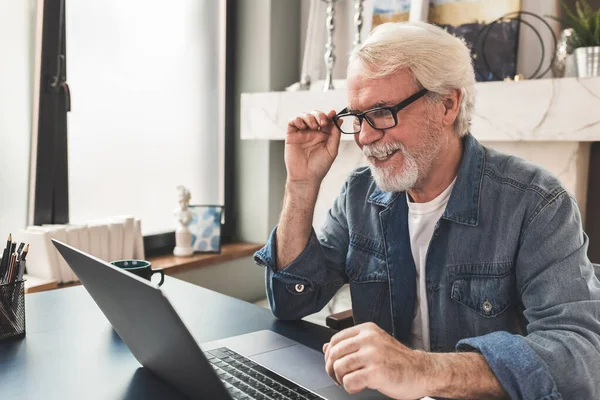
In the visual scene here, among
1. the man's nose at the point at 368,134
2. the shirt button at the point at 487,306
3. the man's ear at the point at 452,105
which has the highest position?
the man's ear at the point at 452,105

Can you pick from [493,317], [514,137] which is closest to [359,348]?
[493,317]

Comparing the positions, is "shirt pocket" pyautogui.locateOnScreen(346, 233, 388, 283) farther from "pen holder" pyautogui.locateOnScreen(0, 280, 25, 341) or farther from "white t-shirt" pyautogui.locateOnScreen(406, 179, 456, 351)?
"pen holder" pyautogui.locateOnScreen(0, 280, 25, 341)

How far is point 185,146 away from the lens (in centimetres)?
281

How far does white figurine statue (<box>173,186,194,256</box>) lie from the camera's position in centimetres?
259

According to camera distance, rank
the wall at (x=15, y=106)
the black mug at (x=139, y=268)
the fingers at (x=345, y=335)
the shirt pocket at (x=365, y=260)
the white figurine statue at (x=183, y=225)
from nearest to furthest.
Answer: the fingers at (x=345, y=335)
the black mug at (x=139, y=268)
the shirt pocket at (x=365, y=260)
the wall at (x=15, y=106)
the white figurine statue at (x=183, y=225)

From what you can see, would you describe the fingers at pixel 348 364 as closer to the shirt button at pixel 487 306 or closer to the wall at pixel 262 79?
the shirt button at pixel 487 306

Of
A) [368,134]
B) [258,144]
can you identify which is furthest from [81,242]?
[368,134]

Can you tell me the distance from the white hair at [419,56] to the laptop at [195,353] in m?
0.59

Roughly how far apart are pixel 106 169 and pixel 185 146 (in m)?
0.45

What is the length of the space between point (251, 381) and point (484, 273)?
532 millimetres

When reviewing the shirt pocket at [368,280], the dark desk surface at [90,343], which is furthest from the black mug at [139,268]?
the shirt pocket at [368,280]

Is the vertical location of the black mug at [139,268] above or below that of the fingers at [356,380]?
above

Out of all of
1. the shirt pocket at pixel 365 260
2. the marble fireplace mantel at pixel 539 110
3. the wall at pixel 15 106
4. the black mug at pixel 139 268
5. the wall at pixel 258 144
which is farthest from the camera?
the wall at pixel 258 144

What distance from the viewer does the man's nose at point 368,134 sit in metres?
1.26
